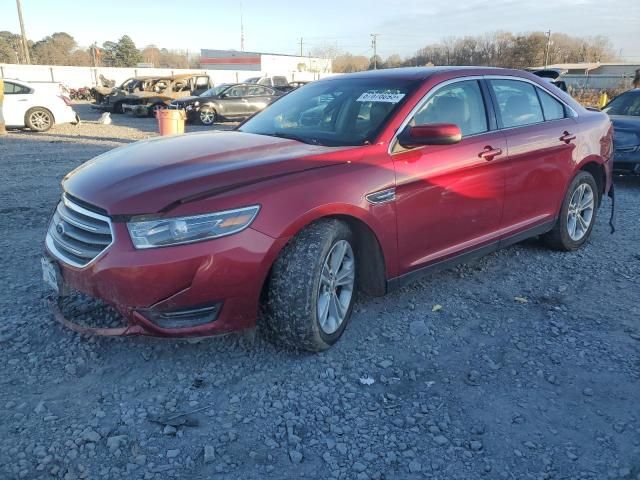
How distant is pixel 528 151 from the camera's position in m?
4.53

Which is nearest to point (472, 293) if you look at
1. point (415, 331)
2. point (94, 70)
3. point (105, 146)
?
point (415, 331)

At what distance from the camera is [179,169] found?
315cm

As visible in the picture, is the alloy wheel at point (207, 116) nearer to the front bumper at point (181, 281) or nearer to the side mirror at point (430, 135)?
the side mirror at point (430, 135)

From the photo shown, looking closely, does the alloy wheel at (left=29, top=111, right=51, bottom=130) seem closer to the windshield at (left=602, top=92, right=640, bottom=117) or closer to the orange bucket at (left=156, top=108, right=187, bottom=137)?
the orange bucket at (left=156, top=108, right=187, bottom=137)

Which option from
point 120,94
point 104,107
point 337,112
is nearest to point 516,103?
point 337,112

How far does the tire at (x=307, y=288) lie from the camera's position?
308cm

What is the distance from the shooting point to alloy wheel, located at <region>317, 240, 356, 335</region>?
3.33m

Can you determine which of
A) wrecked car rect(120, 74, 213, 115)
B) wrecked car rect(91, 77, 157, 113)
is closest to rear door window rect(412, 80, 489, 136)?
wrecked car rect(120, 74, 213, 115)

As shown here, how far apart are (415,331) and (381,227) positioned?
78cm

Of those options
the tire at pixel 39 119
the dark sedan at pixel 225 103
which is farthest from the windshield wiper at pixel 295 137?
the dark sedan at pixel 225 103

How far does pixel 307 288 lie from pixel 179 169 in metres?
1.00

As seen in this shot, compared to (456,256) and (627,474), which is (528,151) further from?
(627,474)

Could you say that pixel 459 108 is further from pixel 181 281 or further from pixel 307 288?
pixel 181 281

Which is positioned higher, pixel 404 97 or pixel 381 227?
pixel 404 97
